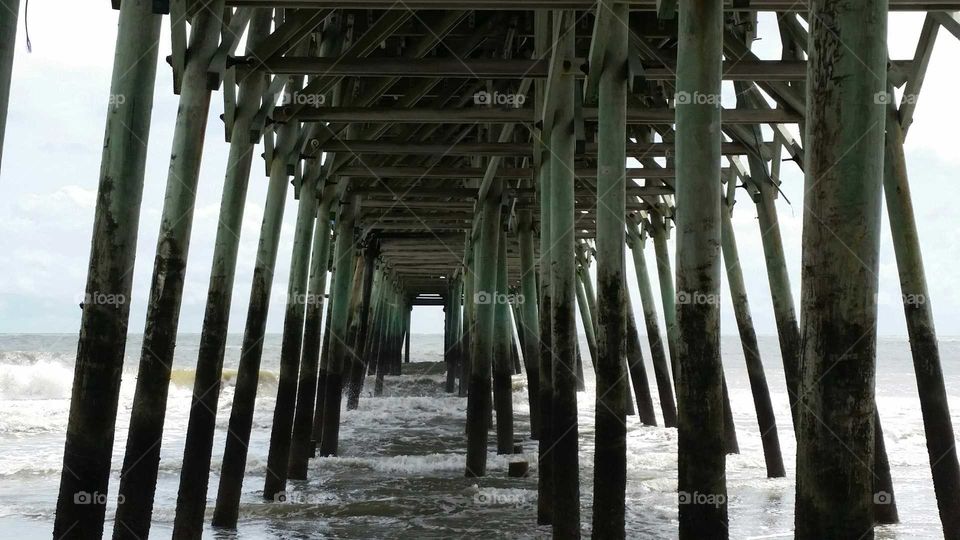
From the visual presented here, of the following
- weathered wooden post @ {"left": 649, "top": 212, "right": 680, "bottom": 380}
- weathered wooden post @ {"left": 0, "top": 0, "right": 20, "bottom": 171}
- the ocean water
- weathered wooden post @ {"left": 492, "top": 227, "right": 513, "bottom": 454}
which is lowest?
the ocean water

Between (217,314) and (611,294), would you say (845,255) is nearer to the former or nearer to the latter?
(611,294)

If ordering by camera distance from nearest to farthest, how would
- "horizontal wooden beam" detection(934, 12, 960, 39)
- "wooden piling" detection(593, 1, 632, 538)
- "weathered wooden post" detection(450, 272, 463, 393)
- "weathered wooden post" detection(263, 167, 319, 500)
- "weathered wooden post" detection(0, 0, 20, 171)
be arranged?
1. "weathered wooden post" detection(0, 0, 20, 171)
2. "wooden piling" detection(593, 1, 632, 538)
3. "horizontal wooden beam" detection(934, 12, 960, 39)
4. "weathered wooden post" detection(263, 167, 319, 500)
5. "weathered wooden post" detection(450, 272, 463, 393)

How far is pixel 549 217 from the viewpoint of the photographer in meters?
8.22

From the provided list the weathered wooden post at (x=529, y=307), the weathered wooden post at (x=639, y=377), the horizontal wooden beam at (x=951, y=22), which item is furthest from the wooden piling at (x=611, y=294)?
the weathered wooden post at (x=639, y=377)

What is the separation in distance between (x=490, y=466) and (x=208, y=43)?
705 cm

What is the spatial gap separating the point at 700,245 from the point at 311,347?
25.9 feet

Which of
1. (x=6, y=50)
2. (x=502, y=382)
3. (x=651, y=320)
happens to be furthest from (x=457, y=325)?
(x=6, y=50)

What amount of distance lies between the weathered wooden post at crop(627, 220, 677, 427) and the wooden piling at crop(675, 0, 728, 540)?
12074 mm

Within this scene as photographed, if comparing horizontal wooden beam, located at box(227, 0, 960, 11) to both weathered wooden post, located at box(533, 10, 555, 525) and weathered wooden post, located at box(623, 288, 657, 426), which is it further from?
weathered wooden post, located at box(623, 288, 657, 426)

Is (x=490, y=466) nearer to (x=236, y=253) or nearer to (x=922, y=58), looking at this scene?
(x=236, y=253)

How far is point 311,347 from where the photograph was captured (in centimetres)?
1188

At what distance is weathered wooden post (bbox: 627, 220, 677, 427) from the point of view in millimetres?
16828

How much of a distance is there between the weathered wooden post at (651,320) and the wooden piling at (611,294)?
10.4m

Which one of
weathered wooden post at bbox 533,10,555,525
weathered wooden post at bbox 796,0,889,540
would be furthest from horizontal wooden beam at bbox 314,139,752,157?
weathered wooden post at bbox 796,0,889,540
